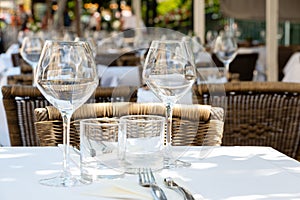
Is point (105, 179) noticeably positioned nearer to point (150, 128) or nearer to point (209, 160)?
point (150, 128)

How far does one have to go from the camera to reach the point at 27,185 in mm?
1505

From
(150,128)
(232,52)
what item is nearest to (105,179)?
(150,128)

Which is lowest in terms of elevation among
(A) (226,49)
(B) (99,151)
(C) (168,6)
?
(B) (99,151)

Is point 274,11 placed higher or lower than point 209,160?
higher

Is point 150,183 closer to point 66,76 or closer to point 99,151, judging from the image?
point 99,151

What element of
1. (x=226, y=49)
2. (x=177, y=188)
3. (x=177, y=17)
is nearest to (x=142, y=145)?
(x=177, y=188)

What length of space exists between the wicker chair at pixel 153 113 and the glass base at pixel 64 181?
0.53 m

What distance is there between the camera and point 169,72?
1835mm

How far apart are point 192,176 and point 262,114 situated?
5.86 feet

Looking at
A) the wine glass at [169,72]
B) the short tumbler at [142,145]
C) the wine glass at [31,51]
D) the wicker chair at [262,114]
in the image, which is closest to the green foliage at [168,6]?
the wine glass at [31,51]

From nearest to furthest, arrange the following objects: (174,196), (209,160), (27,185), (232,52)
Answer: (174,196) → (27,185) → (209,160) → (232,52)

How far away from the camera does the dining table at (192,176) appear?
56.3 inches

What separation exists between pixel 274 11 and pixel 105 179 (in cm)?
624

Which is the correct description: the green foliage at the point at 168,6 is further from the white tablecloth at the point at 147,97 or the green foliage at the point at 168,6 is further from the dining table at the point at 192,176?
the dining table at the point at 192,176
